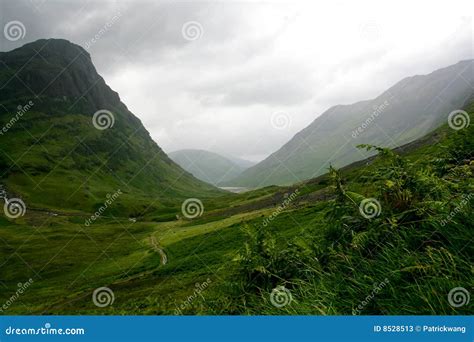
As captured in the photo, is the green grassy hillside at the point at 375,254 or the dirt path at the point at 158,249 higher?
the dirt path at the point at 158,249

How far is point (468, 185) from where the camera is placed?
7984 mm

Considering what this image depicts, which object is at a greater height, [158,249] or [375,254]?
[158,249]

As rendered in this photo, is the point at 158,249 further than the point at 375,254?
Yes

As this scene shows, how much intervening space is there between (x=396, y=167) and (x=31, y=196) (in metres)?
205

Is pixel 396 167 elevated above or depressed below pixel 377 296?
above

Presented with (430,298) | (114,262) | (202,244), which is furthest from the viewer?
(114,262)

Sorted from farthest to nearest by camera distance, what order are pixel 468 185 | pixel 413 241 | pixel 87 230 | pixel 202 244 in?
pixel 87 230
pixel 202 244
pixel 468 185
pixel 413 241

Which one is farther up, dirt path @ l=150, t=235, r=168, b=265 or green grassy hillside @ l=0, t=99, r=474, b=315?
dirt path @ l=150, t=235, r=168, b=265

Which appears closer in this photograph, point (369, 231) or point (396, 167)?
point (369, 231)

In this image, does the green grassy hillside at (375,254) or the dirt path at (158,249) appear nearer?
the green grassy hillside at (375,254)

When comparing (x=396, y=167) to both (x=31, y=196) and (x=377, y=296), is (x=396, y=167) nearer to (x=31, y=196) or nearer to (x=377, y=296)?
(x=377, y=296)

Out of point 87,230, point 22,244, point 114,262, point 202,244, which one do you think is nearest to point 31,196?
point 87,230

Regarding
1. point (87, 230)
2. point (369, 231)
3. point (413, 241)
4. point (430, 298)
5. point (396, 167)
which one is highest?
point (87, 230)

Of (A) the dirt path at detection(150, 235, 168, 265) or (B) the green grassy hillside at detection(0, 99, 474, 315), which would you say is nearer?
(B) the green grassy hillside at detection(0, 99, 474, 315)
